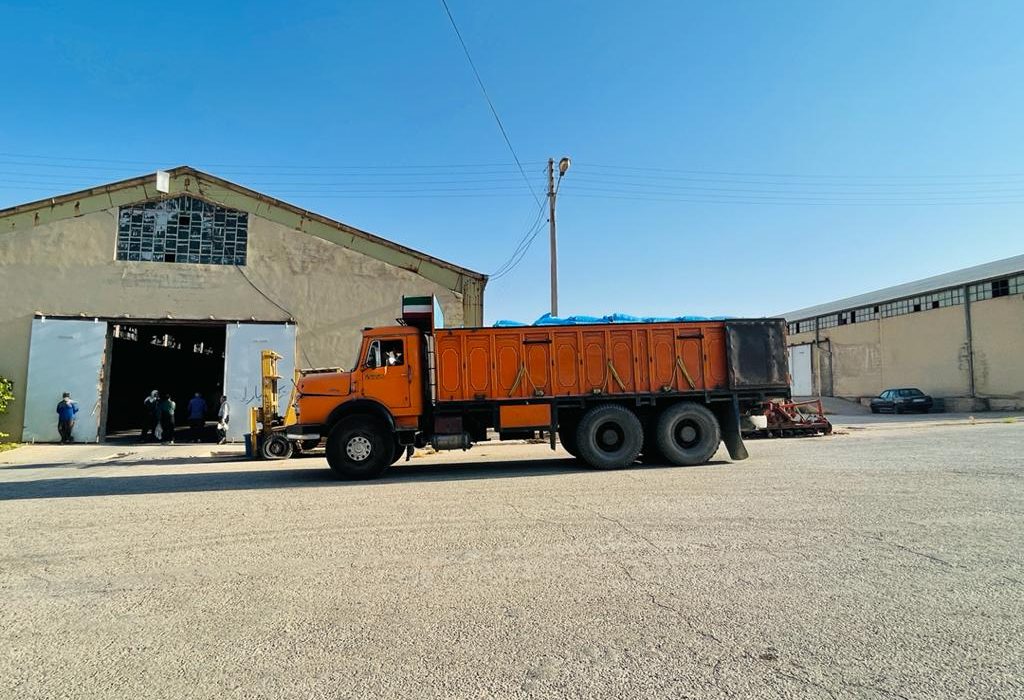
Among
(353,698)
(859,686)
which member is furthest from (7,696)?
(859,686)

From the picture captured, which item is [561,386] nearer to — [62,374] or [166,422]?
[166,422]

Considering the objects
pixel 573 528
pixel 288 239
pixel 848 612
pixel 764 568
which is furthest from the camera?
pixel 288 239

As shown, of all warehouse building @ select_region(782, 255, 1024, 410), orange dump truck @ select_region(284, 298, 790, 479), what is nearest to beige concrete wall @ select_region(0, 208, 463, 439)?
orange dump truck @ select_region(284, 298, 790, 479)

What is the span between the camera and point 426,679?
2949 millimetres

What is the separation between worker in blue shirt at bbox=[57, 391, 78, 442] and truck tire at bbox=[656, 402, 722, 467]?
1860 cm

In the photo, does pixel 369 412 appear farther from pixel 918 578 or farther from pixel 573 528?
pixel 918 578

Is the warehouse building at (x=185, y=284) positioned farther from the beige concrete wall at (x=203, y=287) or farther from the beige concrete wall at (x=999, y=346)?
the beige concrete wall at (x=999, y=346)

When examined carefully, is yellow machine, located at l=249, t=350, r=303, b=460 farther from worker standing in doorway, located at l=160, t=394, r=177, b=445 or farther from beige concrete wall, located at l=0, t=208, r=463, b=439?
worker standing in doorway, located at l=160, t=394, r=177, b=445

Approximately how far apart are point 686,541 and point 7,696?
16.2 ft

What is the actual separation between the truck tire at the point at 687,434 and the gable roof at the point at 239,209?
10716 mm

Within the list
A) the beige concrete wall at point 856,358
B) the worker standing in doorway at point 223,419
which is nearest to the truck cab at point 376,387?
the worker standing in doorway at point 223,419

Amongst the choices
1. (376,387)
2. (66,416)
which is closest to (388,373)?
(376,387)

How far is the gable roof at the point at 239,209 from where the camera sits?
1925cm

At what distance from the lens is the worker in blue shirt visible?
59.7 feet
